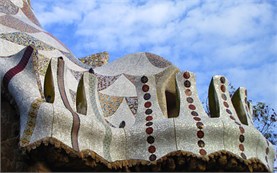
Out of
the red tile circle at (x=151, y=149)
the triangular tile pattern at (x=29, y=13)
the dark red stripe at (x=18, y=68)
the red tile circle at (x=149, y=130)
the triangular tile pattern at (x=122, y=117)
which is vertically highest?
the triangular tile pattern at (x=29, y=13)

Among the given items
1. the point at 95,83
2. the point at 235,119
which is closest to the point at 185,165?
the point at 235,119

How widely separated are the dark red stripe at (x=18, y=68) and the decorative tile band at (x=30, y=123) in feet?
1.79

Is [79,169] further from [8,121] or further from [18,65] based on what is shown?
[18,65]

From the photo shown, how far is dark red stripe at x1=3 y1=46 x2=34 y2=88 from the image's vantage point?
5566mm

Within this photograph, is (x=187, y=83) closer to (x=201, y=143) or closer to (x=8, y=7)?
(x=201, y=143)

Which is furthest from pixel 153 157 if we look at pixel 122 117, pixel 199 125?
pixel 122 117

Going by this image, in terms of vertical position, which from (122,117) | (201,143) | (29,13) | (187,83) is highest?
(29,13)

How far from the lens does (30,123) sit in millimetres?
5066

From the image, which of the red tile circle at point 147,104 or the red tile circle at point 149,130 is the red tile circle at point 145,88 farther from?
the red tile circle at point 149,130

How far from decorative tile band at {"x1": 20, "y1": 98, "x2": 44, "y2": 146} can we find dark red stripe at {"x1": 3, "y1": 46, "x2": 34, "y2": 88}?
55cm

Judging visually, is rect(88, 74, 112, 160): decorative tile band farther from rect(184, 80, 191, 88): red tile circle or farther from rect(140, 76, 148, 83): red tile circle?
rect(184, 80, 191, 88): red tile circle

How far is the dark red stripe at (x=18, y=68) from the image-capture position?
219 inches

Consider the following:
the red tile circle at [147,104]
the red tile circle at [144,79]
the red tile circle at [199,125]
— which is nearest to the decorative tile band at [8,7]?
the red tile circle at [144,79]

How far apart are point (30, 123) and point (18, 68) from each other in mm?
776
